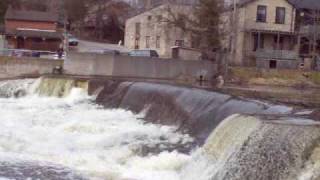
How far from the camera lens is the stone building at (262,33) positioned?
49.8m

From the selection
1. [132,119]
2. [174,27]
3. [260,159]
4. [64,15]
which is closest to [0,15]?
[64,15]

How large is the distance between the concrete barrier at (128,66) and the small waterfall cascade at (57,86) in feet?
22.0

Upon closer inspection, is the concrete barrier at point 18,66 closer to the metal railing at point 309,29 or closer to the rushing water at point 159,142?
the rushing water at point 159,142

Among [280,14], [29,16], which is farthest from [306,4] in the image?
[29,16]

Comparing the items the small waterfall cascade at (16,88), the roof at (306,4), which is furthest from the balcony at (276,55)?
the small waterfall cascade at (16,88)

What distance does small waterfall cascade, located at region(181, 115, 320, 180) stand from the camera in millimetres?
14727

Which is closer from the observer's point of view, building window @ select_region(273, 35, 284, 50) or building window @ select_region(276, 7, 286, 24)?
building window @ select_region(276, 7, 286, 24)

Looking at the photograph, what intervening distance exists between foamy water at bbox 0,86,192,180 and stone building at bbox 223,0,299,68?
23134 mm

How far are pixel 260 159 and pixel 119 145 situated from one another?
21.2 ft

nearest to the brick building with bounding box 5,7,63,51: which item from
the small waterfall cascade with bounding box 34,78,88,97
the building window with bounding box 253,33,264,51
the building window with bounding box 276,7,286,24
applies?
the building window with bounding box 253,33,264,51

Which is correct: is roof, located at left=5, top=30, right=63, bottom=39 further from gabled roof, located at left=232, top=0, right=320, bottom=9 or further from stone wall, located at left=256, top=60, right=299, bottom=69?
gabled roof, located at left=232, top=0, right=320, bottom=9

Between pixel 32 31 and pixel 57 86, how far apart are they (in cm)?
2712

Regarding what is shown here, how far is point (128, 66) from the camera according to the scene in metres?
42.5

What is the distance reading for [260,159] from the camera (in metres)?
15.4
